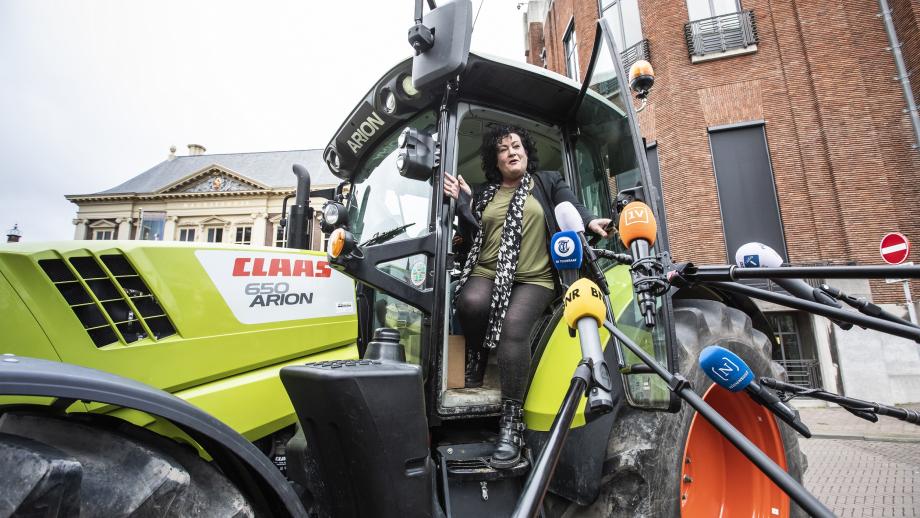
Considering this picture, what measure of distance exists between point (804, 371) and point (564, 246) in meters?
10.1

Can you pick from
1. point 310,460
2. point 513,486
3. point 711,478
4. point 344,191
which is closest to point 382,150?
point 344,191

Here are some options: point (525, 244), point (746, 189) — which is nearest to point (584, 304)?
point (525, 244)

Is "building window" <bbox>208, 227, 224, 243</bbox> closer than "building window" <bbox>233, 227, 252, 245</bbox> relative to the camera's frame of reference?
No

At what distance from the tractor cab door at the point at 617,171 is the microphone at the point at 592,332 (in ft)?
1.49

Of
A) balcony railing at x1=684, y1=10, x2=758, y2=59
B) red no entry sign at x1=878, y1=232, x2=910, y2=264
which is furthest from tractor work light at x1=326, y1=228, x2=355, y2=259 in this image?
balcony railing at x1=684, y1=10, x2=758, y2=59

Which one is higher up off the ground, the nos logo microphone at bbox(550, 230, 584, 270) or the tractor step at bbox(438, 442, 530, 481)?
the nos logo microphone at bbox(550, 230, 584, 270)

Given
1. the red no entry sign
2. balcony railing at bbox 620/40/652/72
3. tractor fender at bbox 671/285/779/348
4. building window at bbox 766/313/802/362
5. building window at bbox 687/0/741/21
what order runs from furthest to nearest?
balcony railing at bbox 620/40/652/72
building window at bbox 687/0/741/21
building window at bbox 766/313/802/362
the red no entry sign
tractor fender at bbox 671/285/779/348

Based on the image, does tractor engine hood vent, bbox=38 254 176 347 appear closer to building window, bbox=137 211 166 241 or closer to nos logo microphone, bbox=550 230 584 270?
nos logo microphone, bbox=550 230 584 270

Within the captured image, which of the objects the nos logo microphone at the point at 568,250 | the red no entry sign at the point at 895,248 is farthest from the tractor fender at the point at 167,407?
the red no entry sign at the point at 895,248

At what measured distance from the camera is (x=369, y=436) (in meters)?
1.34

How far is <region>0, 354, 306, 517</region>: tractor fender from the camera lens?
83 cm

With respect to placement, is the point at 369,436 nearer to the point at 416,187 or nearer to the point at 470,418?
the point at 470,418

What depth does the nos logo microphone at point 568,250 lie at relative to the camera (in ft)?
4.90

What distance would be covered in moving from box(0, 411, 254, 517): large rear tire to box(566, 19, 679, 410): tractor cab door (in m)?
1.36
